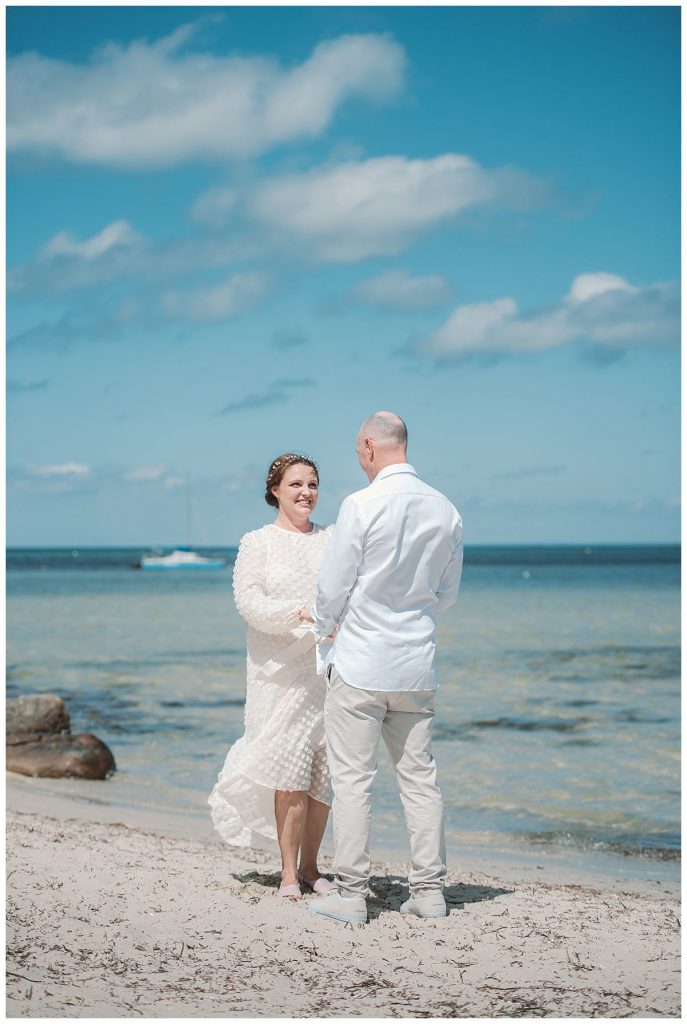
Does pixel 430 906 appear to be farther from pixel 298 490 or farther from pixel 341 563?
pixel 298 490

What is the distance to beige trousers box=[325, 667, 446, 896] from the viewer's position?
4.98 metres

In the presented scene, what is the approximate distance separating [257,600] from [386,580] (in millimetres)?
800

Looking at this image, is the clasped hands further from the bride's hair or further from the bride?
the bride's hair

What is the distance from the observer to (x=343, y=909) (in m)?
5.05

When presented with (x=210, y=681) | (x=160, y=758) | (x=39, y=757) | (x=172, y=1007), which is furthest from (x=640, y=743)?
(x=172, y=1007)

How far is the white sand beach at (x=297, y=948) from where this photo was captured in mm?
4102

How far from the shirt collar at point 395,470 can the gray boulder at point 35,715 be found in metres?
7.69

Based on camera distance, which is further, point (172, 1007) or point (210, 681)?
point (210, 681)

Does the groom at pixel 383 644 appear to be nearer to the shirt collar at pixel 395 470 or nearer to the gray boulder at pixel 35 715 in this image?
the shirt collar at pixel 395 470

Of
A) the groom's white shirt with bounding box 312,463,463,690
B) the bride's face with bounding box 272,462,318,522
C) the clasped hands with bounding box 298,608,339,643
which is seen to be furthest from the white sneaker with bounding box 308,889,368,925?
the bride's face with bounding box 272,462,318,522

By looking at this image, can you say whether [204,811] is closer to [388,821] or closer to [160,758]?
[388,821]

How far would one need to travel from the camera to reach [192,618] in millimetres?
31953

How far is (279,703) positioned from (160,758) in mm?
6544

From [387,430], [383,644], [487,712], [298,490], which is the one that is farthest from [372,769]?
[487,712]
